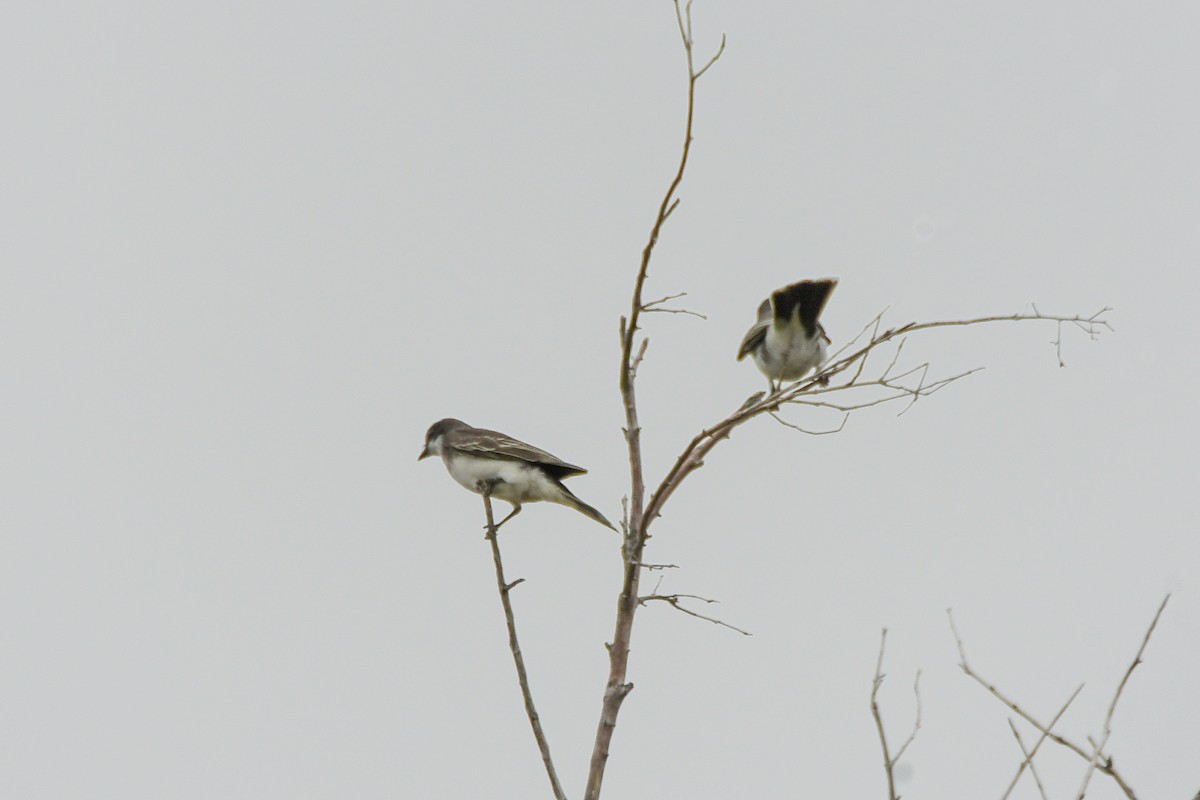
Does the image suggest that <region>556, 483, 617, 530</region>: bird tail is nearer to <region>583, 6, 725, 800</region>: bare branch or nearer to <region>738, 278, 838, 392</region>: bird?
<region>738, 278, 838, 392</region>: bird

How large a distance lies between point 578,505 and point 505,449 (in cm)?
79

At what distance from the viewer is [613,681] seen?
4.92 metres

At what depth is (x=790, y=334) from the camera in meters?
9.70

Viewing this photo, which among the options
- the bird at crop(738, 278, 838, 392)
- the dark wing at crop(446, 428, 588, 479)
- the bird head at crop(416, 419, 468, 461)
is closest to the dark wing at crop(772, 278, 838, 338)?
the bird at crop(738, 278, 838, 392)

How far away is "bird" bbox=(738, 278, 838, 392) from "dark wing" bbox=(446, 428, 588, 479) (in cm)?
168

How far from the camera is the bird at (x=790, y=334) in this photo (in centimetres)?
913

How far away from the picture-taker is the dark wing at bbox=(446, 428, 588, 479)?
932 centimetres

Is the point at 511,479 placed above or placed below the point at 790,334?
below

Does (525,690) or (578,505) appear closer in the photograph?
(525,690)

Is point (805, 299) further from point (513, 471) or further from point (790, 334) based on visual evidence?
point (513, 471)

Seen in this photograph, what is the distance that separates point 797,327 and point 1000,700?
20.6 feet

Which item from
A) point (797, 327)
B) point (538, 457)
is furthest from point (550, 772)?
point (797, 327)

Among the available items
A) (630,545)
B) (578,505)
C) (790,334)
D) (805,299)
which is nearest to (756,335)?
(790,334)

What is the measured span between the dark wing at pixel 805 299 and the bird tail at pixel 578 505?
190 centimetres
